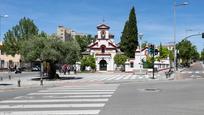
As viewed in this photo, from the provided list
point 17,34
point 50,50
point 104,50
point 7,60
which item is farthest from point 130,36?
point 50,50

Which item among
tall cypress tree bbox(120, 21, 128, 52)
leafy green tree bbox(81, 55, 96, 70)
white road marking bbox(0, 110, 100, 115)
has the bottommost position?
white road marking bbox(0, 110, 100, 115)

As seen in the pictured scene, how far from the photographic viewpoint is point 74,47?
42.5 m

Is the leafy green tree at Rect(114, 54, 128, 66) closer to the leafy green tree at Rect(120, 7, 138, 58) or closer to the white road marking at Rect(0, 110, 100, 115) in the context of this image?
the leafy green tree at Rect(120, 7, 138, 58)

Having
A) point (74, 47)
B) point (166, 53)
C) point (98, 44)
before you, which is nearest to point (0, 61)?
point (98, 44)

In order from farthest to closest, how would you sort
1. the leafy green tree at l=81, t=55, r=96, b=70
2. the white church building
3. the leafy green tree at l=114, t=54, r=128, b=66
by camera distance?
the white church building → the leafy green tree at l=114, t=54, r=128, b=66 → the leafy green tree at l=81, t=55, r=96, b=70

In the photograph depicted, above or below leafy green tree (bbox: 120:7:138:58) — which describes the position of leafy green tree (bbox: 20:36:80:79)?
below

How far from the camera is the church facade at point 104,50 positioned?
3671 inches

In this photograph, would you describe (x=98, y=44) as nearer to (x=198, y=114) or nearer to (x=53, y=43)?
(x=53, y=43)

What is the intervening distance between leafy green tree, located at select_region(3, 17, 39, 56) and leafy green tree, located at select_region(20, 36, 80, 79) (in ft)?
205

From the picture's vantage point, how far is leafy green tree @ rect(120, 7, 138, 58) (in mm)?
100375

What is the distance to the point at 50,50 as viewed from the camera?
132 feet

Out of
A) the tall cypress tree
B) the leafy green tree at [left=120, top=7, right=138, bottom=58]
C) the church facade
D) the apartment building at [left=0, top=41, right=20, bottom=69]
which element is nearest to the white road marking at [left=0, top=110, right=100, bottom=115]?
the church facade

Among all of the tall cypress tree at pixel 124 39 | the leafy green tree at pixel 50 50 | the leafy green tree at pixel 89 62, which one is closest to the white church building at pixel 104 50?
the leafy green tree at pixel 89 62

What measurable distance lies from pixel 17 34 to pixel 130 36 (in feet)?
87.8
